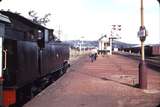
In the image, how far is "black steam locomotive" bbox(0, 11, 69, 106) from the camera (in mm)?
13328

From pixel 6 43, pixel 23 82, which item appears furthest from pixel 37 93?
pixel 6 43

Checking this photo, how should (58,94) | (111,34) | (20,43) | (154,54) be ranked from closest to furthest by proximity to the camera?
(20,43) → (58,94) → (154,54) → (111,34)

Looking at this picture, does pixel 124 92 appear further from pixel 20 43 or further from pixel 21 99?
pixel 20 43

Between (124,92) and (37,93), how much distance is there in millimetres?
3706

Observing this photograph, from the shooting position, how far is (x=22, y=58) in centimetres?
1459

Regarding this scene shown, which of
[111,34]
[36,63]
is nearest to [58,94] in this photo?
[36,63]

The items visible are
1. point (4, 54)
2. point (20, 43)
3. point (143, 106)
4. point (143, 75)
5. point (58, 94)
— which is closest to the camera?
point (4, 54)

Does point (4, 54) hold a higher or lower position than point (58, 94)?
higher

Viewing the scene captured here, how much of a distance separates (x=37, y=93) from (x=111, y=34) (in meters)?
127

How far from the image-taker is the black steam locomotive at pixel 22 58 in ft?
43.7

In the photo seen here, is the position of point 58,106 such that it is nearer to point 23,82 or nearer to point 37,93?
point 23,82

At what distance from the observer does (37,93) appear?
784 inches

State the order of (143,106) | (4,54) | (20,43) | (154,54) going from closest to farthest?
(4,54)
(20,43)
(143,106)
(154,54)

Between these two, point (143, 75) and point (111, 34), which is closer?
point (143, 75)
